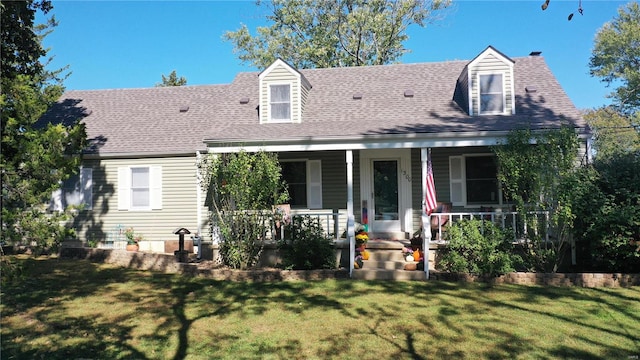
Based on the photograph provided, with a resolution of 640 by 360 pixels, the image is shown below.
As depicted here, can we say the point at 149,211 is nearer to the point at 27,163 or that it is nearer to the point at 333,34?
the point at 27,163

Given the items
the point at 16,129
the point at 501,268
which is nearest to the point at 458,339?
the point at 501,268

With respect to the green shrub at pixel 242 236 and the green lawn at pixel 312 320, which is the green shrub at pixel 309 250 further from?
the green lawn at pixel 312 320

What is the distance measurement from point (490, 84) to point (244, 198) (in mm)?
7753

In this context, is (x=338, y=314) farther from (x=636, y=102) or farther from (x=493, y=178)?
(x=636, y=102)

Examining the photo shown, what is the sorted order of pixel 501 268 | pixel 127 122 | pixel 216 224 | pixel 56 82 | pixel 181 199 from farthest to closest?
pixel 56 82 < pixel 127 122 < pixel 181 199 < pixel 216 224 < pixel 501 268

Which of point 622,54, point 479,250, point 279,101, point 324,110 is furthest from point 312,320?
point 622,54

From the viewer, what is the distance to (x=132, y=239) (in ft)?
41.0

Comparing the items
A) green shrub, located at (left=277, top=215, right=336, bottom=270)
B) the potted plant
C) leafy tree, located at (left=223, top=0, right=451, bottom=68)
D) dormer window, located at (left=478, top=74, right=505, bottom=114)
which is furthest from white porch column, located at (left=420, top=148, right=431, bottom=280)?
leafy tree, located at (left=223, top=0, right=451, bottom=68)

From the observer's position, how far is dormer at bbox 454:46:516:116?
1204 cm

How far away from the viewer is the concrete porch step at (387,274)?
8805 mm

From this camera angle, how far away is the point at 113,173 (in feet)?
43.0

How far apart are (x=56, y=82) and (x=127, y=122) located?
50.4ft

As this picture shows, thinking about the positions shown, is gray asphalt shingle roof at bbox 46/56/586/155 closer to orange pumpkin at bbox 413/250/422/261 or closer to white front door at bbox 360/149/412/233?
white front door at bbox 360/149/412/233

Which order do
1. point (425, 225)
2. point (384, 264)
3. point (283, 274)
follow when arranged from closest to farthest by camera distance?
point (283, 274)
point (425, 225)
point (384, 264)
